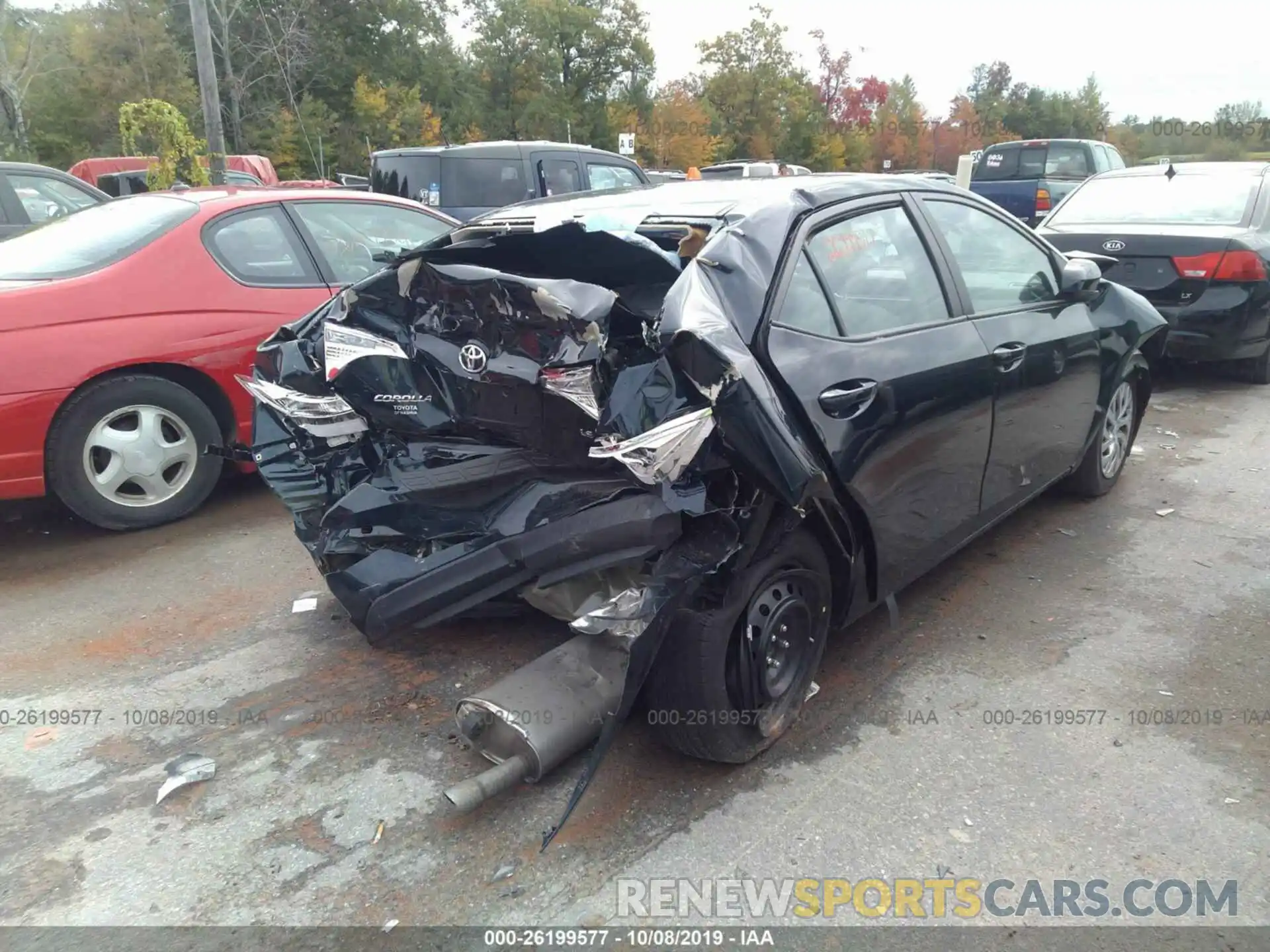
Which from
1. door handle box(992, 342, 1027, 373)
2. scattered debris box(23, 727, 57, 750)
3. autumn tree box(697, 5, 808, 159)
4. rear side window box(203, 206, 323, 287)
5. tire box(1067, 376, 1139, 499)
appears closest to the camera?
scattered debris box(23, 727, 57, 750)

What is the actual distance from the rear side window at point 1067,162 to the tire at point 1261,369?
9.10 m

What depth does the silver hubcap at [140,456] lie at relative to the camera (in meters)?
4.48

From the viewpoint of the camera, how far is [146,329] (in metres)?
4.56

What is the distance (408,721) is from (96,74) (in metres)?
37.7

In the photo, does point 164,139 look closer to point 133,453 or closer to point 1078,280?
point 133,453

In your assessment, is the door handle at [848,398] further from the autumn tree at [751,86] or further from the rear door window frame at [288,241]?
the autumn tree at [751,86]

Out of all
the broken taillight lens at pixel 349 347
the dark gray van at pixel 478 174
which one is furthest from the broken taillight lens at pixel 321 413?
the dark gray van at pixel 478 174

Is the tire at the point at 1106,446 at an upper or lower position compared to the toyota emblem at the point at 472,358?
lower

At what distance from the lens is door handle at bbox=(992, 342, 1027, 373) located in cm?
368

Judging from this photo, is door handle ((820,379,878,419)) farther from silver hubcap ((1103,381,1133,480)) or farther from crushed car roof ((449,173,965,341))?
silver hubcap ((1103,381,1133,480))

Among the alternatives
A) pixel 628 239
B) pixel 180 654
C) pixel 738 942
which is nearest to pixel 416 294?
pixel 628 239

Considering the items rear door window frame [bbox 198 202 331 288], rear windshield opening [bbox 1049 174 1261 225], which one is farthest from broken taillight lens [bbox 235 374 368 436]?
rear windshield opening [bbox 1049 174 1261 225]

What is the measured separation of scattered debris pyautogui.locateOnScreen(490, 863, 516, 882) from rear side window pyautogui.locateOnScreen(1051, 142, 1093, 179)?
16248mm

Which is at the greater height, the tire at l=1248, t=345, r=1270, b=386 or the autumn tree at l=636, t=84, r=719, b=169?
the autumn tree at l=636, t=84, r=719, b=169
